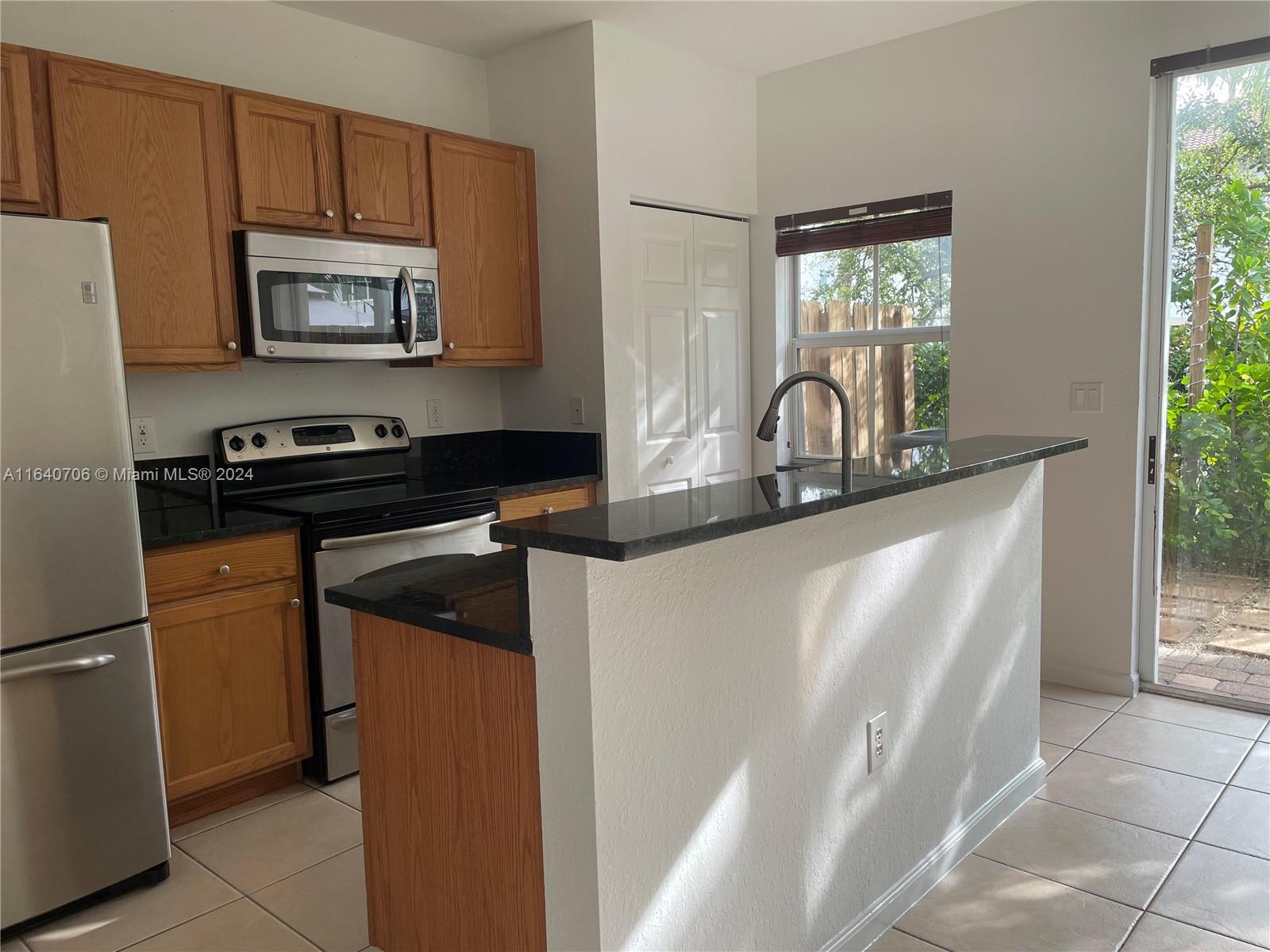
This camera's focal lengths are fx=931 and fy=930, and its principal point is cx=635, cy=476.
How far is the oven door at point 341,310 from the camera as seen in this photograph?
9.87ft

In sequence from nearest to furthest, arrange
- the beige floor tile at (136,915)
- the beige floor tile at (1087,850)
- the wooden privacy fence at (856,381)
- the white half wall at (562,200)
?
the beige floor tile at (136,915) → the beige floor tile at (1087,850) → the white half wall at (562,200) → the wooden privacy fence at (856,381)

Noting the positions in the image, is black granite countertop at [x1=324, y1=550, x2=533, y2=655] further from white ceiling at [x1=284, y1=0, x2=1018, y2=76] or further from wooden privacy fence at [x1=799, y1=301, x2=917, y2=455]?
wooden privacy fence at [x1=799, y1=301, x2=917, y2=455]

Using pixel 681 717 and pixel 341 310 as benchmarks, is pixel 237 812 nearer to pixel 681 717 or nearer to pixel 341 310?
pixel 341 310

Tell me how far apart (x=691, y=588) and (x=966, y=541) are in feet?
3.64

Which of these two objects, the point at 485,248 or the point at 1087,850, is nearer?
the point at 1087,850

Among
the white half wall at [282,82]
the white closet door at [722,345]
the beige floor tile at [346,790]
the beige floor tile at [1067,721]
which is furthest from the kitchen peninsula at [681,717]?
the white closet door at [722,345]

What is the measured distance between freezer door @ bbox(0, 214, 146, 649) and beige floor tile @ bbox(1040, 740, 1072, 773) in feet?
8.94

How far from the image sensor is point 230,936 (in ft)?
7.09

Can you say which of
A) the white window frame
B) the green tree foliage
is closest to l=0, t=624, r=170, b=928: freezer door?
the white window frame

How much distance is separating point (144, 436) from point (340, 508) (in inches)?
29.2

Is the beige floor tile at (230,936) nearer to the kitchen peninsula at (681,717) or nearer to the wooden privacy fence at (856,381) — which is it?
the kitchen peninsula at (681,717)

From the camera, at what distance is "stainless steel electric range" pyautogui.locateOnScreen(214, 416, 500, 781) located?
2.89 meters

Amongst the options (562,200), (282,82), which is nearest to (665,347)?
(562,200)

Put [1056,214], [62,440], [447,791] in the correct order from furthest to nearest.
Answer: [1056,214] < [62,440] < [447,791]
